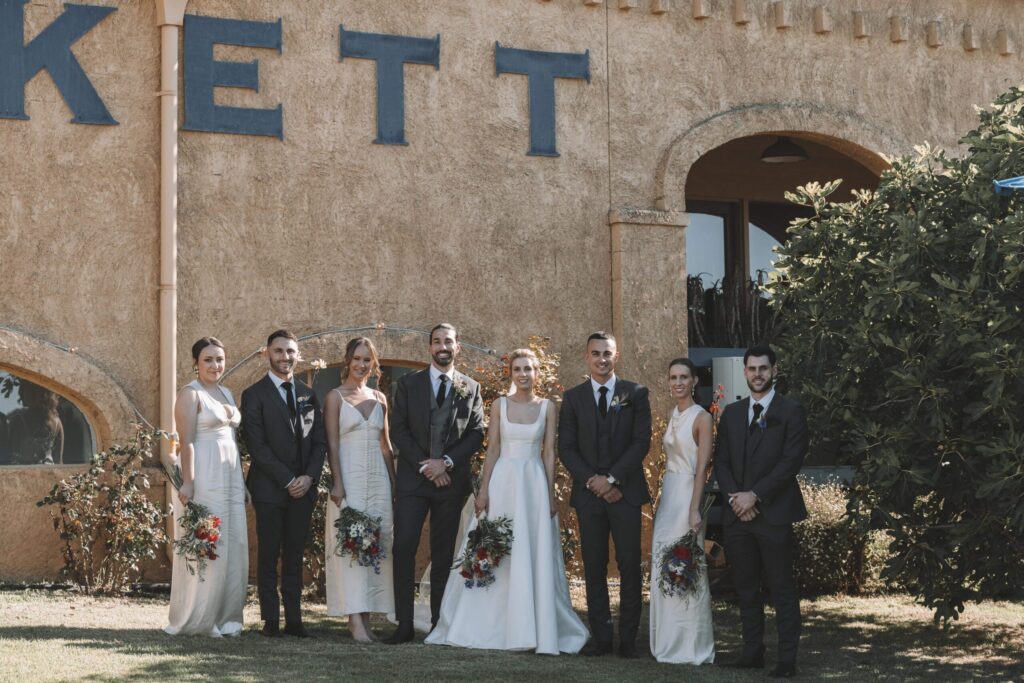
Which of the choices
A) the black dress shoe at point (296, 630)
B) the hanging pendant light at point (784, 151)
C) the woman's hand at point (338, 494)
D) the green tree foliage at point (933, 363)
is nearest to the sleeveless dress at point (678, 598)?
the green tree foliage at point (933, 363)

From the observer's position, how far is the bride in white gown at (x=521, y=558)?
8.05m

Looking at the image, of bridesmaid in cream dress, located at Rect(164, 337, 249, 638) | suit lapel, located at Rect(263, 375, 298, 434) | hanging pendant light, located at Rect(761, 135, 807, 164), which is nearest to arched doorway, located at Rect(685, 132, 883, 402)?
hanging pendant light, located at Rect(761, 135, 807, 164)

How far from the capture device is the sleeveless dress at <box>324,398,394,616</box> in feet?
27.6

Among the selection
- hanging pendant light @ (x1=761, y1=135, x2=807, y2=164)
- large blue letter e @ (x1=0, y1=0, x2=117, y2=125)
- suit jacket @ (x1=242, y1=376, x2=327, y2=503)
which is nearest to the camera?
suit jacket @ (x1=242, y1=376, x2=327, y2=503)

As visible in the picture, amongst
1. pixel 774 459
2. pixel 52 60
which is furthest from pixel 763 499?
pixel 52 60

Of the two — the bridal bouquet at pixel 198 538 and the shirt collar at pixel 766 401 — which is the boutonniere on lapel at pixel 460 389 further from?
the shirt collar at pixel 766 401

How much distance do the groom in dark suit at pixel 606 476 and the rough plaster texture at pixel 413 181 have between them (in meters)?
3.21

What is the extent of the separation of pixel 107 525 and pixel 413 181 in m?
3.64

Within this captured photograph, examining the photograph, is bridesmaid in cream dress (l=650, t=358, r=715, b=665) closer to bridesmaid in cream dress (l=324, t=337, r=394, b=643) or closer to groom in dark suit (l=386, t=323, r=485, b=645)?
groom in dark suit (l=386, t=323, r=485, b=645)

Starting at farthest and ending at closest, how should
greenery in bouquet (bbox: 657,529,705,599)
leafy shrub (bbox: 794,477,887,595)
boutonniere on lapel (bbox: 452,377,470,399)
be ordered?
1. leafy shrub (bbox: 794,477,887,595)
2. boutonniere on lapel (bbox: 452,377,470,399)
3. greenery in bouquet (bbox: 657,529,705,599)

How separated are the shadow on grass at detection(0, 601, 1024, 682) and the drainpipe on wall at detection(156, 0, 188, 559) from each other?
6.84 feet

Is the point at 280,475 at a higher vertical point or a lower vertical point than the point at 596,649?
higher

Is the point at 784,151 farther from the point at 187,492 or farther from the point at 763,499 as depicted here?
the point at 187,492

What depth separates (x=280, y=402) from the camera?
8.38 m
